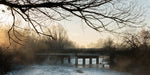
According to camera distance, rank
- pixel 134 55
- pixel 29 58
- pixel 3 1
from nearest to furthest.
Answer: pixel 3 1 < pixel 134 55 < pixel 29 58

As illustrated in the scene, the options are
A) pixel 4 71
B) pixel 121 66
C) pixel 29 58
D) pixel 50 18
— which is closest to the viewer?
pixel 50 18

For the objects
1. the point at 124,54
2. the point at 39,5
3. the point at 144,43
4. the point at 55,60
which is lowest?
the point at 55,60

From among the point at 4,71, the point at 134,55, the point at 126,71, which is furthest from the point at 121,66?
the point at 4,71

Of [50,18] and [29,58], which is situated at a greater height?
[50,18]

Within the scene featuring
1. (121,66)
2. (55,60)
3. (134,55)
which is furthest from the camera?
(55,60)

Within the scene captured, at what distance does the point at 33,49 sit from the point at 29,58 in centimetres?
235

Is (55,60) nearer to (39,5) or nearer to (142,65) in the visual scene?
(142,65)

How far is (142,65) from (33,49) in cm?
2103

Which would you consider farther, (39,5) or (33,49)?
(33,49)

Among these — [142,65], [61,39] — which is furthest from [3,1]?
[61,39]

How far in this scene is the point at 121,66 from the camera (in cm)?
2495

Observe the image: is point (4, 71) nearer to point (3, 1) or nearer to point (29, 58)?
point (29, 58)

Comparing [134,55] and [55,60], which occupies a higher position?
[134,55]

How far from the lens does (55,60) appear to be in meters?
39.4
